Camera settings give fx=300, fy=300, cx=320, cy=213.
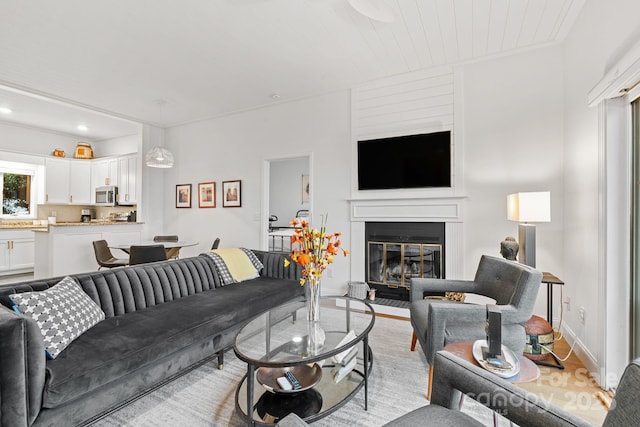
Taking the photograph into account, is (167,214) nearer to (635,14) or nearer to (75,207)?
(75,207)

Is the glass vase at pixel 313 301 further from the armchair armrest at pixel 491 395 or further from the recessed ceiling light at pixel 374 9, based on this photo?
the recessed ceiling light at pixel 374 9

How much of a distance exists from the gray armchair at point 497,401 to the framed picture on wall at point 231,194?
457 centimetres

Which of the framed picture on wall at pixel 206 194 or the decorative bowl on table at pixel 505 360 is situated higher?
the framed picture on wall at pixel 206 194

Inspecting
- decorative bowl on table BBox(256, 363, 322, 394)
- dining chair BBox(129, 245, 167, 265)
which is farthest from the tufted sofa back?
decorative bowl on table BBox(256, 363, 322, 394)

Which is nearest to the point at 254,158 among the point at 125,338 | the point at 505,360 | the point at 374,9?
the point at 374,9

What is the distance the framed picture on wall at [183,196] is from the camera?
591cm

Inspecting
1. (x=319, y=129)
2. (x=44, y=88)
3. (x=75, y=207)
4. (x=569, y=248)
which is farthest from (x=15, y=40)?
(x=569, y=248)

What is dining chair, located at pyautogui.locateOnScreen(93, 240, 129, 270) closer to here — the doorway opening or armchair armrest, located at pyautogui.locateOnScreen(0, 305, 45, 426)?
armchair armrest, located at pyautogui.locateOnScreen(0, 305, 45, 426)

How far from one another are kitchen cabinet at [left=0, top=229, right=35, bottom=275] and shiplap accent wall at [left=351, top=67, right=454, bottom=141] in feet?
21.2

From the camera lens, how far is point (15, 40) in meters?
3.12

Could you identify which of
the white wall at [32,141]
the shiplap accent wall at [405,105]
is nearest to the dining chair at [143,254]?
the shiplap accent wall at [405,105]

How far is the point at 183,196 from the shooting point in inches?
235

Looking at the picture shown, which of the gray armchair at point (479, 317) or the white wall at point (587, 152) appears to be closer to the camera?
the gray armchair at point (479, 317)

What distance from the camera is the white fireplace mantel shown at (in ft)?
11.7
